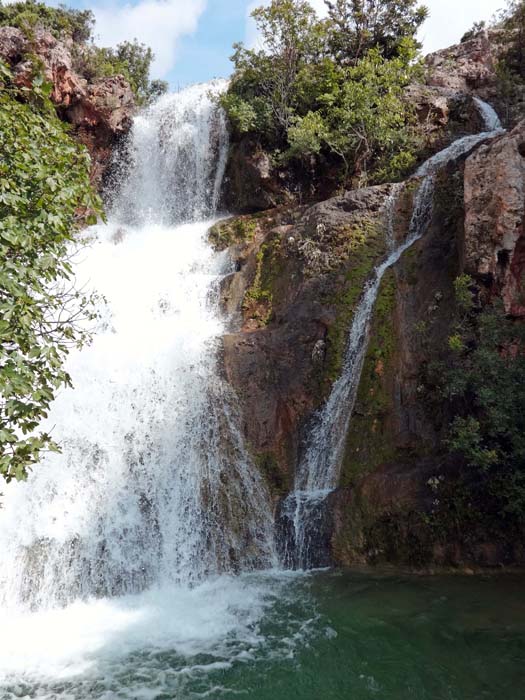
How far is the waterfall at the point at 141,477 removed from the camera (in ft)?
29.1

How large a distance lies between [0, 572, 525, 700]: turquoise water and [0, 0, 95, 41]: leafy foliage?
25.2 meters

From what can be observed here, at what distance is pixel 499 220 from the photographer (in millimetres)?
9656

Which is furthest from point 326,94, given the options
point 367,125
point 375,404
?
point 375,404

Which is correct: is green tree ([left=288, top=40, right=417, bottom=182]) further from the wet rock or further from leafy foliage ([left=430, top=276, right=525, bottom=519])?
leafy foliage ([left=430, top=276, right=525, bottom=519])

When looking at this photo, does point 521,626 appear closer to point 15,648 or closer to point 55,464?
point 15,648

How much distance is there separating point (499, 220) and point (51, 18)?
99.6ft

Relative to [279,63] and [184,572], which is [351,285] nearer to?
[184,572]

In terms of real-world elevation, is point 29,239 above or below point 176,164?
below

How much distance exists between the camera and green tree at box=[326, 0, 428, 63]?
65.9 ft

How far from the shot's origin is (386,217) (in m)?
12.9

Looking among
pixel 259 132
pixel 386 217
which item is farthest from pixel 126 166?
pixel 386 217

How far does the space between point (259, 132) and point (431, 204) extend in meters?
8.91

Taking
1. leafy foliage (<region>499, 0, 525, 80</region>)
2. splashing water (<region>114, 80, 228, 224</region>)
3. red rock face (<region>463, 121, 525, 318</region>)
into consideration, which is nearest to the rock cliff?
red rock face (<region>463, 121, 525, 318</region>)

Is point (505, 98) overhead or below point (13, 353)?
overhead
